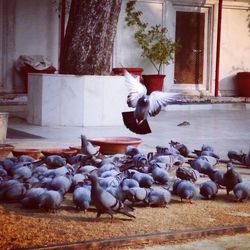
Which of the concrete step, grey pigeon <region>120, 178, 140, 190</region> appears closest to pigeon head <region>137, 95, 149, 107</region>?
grey pigeon <region>120, 178, 140, 190</region>

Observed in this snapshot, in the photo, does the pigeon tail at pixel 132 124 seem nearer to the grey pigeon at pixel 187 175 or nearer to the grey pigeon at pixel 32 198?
A: the grey pigeon at pixel 187 175

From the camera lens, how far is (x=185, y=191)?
440 cm

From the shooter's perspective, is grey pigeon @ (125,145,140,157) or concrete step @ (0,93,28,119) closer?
grey pigeon @ (125,145,140,157)

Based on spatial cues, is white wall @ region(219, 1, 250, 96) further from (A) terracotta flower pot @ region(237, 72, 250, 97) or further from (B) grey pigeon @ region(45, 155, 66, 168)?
(B) grey pigeon @ region(45, 155, 66, 168)

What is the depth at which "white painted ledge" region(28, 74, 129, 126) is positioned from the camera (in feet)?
31.0

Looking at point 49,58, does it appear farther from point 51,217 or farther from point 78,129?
point 51,217

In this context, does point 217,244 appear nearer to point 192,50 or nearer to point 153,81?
point 153,81

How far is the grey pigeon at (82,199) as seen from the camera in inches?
159

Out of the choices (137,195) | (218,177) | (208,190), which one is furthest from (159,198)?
(218,177)

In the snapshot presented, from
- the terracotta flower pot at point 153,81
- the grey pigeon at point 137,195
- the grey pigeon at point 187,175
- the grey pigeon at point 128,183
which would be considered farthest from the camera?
the terracotta flower pot at point 153,81

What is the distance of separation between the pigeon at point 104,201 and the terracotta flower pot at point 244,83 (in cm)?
1348

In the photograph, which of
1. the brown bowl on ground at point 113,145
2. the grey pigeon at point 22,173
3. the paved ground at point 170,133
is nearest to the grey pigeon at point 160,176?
the grey pigeon at point 22,173

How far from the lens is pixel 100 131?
884cm

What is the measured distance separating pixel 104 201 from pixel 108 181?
0.49 meters
